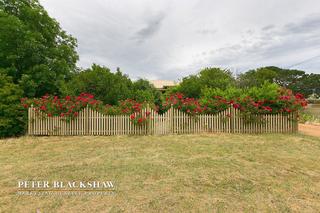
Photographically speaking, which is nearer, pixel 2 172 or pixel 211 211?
pixel 211 211

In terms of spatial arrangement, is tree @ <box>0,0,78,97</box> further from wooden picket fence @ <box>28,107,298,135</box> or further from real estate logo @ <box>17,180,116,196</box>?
real estate logo @ <box>17,180,116,196</box>

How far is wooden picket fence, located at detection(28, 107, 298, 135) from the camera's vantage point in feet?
25.3

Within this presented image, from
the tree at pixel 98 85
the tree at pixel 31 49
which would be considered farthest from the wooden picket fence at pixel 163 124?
the tree at pixel 31 49

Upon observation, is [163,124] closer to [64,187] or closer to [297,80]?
[64,187]

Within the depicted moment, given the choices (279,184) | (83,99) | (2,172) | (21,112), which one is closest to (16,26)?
(21,112)

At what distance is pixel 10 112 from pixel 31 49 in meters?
3.94

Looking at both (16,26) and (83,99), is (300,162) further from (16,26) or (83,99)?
(16,26)

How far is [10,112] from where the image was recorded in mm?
7688

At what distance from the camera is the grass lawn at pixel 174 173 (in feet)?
8.43

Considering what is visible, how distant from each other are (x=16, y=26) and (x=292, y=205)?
487 inches

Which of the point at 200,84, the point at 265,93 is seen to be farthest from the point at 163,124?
the point at 200,84

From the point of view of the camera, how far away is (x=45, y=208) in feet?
8.14

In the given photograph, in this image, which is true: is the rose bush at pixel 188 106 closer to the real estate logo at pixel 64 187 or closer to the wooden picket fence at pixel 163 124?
the wooden picket fence at pixel 163 124

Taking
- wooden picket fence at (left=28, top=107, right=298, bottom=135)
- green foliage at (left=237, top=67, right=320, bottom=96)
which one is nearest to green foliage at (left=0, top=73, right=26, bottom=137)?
wooden picket fence at (left=28, top=107, right=298, bottom=135)
